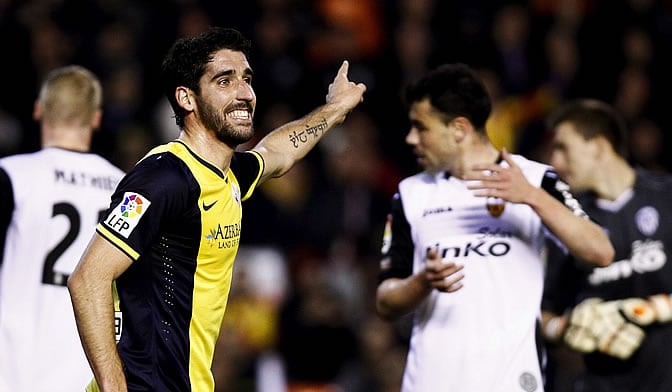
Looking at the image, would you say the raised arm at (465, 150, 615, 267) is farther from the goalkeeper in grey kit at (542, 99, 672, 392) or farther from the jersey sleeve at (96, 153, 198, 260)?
the jersey sleeve at (96, 153, 198, 260)

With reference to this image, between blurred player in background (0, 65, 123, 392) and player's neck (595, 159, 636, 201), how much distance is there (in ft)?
11.0

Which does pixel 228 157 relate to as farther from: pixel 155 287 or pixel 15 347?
pixel 15 347

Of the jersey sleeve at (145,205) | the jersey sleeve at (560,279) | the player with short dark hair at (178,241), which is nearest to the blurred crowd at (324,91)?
the jersey sleeve at (560,279)

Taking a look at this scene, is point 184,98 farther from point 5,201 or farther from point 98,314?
point 5,201

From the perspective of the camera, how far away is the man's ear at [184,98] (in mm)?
5016

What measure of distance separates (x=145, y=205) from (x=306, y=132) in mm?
1571

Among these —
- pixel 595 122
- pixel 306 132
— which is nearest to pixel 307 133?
pixel 306 132

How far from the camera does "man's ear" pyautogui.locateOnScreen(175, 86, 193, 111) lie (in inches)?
197

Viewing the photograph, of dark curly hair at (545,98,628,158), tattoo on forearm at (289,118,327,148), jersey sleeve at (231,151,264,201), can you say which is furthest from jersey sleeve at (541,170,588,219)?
jersey sleeve at (231,151,264,201)

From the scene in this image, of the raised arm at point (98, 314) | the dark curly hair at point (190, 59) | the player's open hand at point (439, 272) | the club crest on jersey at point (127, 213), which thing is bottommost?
the raised arm at point (98, 314)

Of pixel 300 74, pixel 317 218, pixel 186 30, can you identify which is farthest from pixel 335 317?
pixel 186 30

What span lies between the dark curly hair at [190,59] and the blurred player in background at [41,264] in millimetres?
1420

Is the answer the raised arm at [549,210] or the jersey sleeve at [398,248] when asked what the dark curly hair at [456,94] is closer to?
the raised arm at [549,210]

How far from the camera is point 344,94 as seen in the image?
19.8 ft
